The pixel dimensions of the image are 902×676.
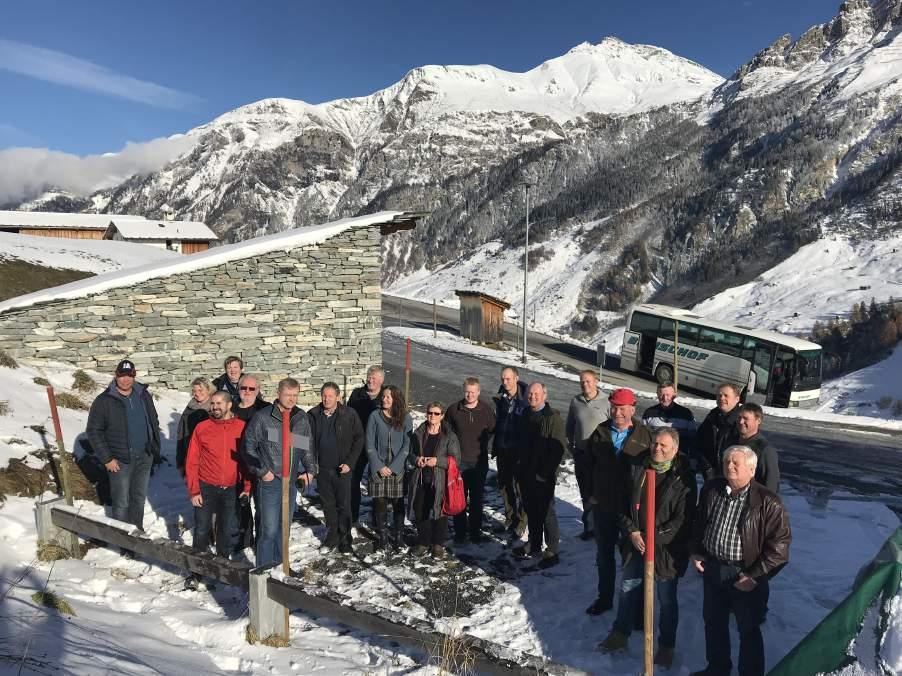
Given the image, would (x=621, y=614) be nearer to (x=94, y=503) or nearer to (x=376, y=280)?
(x=94, y=503)

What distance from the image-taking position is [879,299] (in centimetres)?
2892

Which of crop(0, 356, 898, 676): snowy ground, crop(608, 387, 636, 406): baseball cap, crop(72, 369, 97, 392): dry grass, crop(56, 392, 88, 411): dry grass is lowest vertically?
crop(0, 356, 898, 676): snowy ground

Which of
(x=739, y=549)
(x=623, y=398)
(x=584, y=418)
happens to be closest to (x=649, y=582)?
(x=739, y=549)

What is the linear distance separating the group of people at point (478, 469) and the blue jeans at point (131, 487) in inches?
0.5

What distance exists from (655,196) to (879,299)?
32.3m

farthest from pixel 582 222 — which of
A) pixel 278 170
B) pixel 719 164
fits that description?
pixel 278 170

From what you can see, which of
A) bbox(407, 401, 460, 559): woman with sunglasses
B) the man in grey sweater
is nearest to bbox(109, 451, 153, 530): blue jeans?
bbox(407, 401, 460, 559): woman with sunglasses

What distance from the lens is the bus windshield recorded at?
18.8 meters

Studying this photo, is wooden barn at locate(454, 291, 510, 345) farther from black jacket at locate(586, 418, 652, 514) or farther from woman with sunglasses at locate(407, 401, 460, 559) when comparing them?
black jacket at locate(586, 418, 652, 514)

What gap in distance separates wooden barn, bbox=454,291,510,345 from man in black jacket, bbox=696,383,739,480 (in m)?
22.3

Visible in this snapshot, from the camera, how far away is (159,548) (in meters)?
4.95

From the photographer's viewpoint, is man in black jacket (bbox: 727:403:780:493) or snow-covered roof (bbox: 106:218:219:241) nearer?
man in black jacket (bbox: 727:403:780:493)

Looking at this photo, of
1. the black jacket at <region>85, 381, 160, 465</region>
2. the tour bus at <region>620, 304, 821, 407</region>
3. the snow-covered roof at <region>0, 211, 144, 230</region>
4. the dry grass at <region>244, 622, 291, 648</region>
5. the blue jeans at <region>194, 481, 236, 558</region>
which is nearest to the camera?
the dry grass at <region>244, 622, 291, 648</region>

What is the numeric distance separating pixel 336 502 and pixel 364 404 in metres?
1.14
